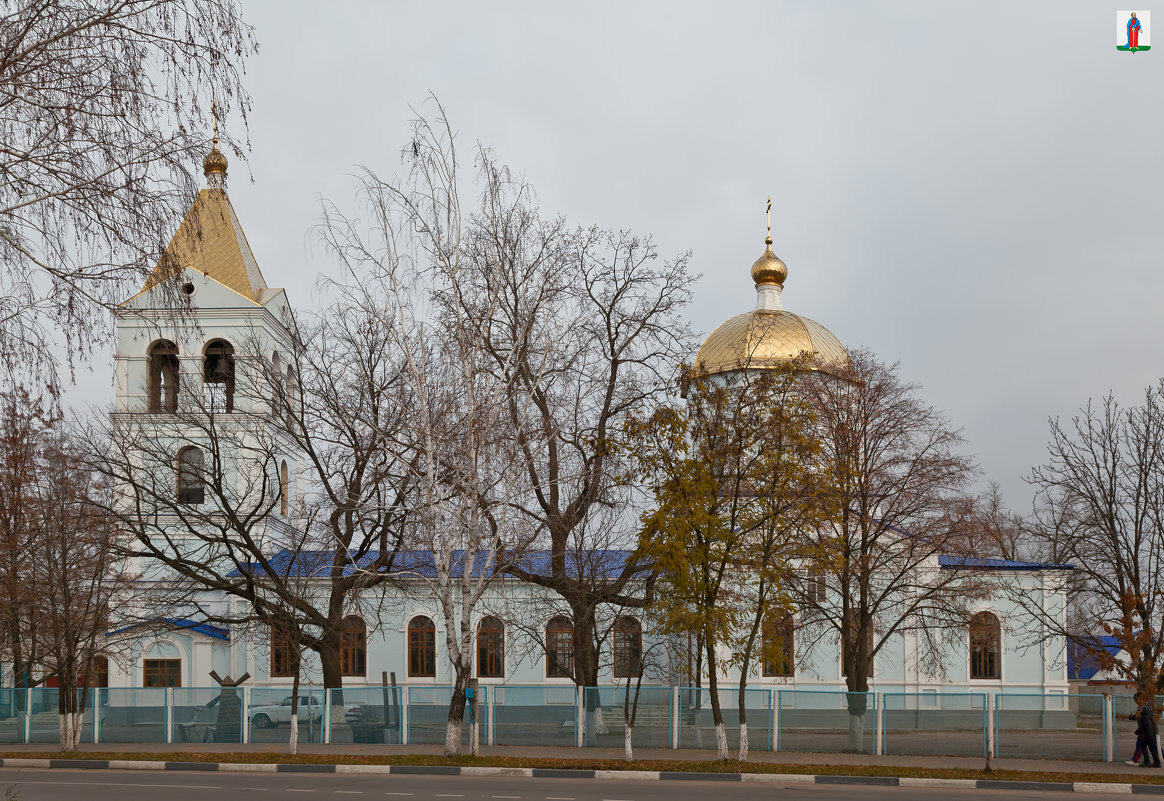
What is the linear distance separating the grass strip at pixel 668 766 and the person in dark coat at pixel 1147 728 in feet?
3.95

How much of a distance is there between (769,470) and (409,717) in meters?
11.6

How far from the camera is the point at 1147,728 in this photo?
22297mm

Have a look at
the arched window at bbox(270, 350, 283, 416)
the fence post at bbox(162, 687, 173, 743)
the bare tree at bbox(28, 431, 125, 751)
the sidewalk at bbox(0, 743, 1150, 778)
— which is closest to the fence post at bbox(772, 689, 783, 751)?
the sidewalk at bbox(0, 743, 1150, 778)

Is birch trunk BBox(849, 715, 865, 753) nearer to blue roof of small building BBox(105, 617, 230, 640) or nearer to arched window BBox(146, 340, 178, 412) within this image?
blue roof of small building BBox(105, 617, 230, 640)

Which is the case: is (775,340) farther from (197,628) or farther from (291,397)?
(197,628)

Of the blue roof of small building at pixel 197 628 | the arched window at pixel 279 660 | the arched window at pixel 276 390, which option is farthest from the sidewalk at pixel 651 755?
the arched window at pixel 276 390

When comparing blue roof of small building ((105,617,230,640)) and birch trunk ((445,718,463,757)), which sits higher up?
blue roof of small building ((105,617,230,640))

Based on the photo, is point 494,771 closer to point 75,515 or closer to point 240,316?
point 75,515

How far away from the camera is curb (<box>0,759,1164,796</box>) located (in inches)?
736

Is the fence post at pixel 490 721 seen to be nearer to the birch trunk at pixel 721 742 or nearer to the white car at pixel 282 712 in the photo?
the white car at pixel 282 712

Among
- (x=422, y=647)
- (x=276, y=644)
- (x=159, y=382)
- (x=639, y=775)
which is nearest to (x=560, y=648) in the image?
(x=422, y=647)

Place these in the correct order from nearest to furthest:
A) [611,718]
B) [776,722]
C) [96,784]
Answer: [96,784] < [776,722] < [611,718]

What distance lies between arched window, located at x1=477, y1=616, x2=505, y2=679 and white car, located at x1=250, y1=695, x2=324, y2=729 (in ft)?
31.8

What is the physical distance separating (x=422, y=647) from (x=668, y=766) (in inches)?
687
